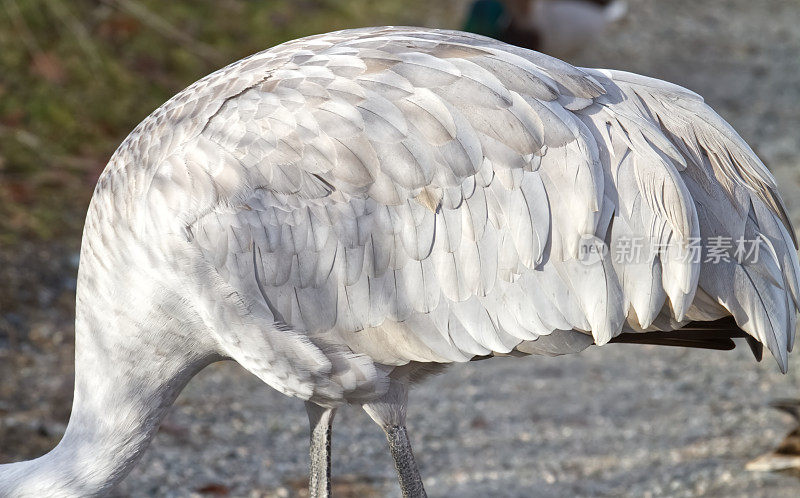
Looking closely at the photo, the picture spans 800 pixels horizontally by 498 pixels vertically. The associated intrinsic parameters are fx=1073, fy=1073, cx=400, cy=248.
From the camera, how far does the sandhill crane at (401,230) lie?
3260mm

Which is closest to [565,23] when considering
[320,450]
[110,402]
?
[320,450]

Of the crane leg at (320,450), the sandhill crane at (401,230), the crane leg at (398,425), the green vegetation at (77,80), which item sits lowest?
the green vegetation at (77,80)

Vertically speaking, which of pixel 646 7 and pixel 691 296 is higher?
pixel 691 296

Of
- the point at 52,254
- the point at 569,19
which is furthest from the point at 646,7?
the point at 52,254

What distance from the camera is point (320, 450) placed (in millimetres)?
3846

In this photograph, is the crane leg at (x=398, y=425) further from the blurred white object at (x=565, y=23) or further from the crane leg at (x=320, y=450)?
the blurred white object at (x=565, y=23)

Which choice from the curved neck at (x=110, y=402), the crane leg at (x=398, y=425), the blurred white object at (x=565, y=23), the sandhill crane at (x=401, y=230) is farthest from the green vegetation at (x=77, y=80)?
the crane leg at (x=398, y=425)

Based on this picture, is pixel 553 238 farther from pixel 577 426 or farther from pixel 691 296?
pixel 577 426

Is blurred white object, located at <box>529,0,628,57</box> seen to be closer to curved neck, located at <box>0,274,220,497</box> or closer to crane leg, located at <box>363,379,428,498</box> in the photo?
crane leg, located at <box>363,379,428,498</box>

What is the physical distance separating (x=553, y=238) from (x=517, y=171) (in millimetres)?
232

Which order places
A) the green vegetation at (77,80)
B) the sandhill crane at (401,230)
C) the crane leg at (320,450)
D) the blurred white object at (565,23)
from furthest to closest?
the blurred white object at (565,23)
the green vegetation at (77,80)
the crane leg at (320,450)
the sandhill crane at (401,230)

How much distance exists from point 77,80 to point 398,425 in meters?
5.61

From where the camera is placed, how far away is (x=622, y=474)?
4.91m

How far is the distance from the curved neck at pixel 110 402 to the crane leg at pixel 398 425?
1.95ft
